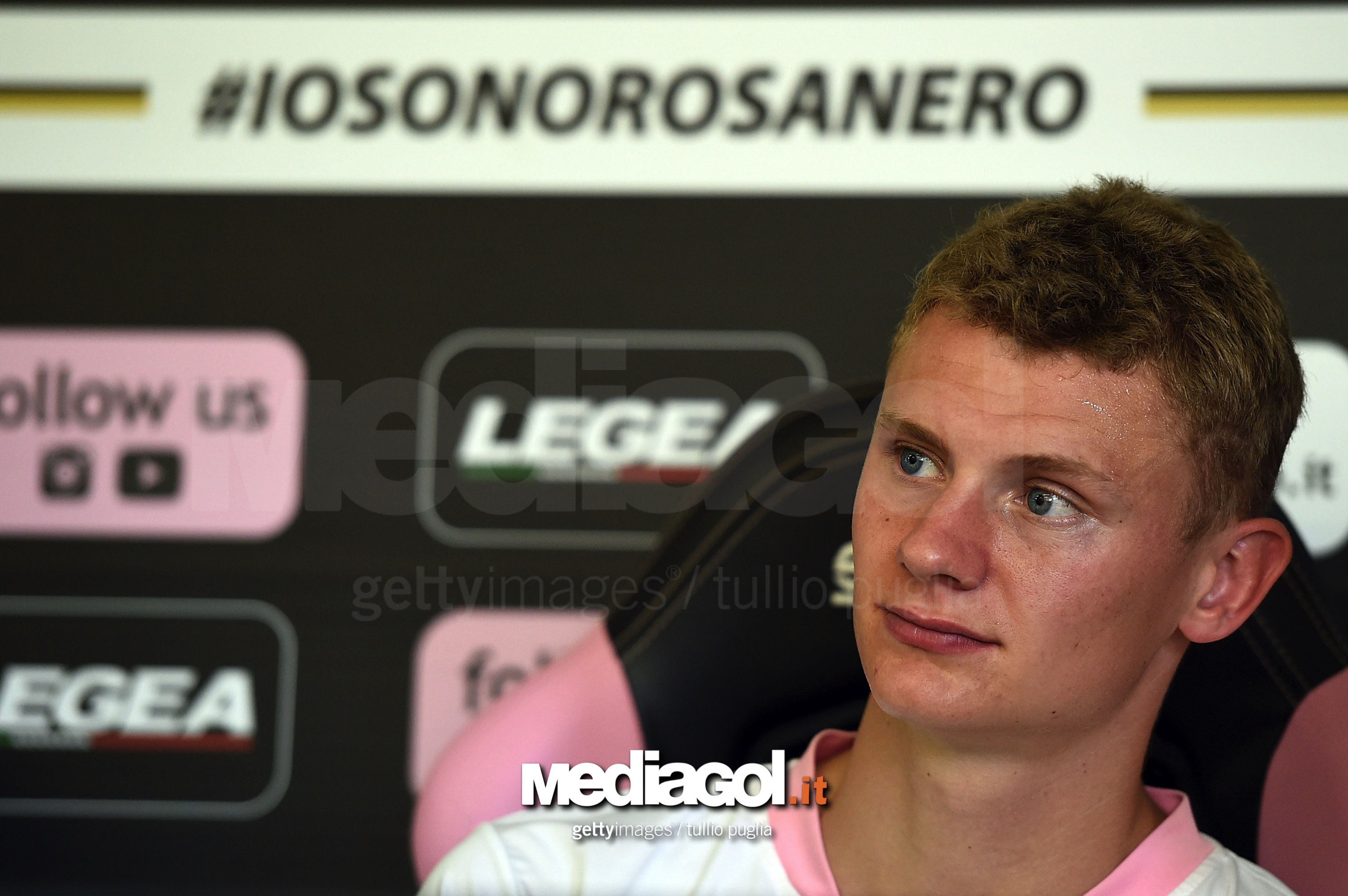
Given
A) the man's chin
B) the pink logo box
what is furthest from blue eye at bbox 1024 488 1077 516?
the pink logo box

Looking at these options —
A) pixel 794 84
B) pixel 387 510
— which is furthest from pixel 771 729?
pixel 794 84

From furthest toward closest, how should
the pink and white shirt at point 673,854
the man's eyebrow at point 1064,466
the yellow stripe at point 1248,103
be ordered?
the yellow stripe at point 1248,103
the pink and white shirt at point 673,854
the man's eyebrow at point 1064,466

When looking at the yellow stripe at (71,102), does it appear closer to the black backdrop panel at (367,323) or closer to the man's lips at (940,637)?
the black backdrop panel at (367,323)

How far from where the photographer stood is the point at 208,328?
166 centimetres

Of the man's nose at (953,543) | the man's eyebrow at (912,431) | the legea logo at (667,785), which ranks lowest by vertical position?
the legea logo at (667,785)

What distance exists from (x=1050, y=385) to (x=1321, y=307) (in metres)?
1.11

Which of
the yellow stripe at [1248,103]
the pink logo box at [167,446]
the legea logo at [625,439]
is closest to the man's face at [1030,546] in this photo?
the legea logo at [625,439]

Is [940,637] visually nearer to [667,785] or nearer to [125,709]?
[667,785]

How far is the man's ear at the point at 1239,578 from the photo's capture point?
730 millimetres

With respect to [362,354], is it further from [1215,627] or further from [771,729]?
[1215,627]

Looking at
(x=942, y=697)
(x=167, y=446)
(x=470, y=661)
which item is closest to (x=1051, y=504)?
(x=942, y=697)

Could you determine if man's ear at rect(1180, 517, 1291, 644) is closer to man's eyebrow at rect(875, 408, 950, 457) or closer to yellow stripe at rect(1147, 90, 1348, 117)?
man's eyebrow at rect(875, 408, 950, 457)

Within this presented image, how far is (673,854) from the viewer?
2.66 ft

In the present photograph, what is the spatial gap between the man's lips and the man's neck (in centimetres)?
8
